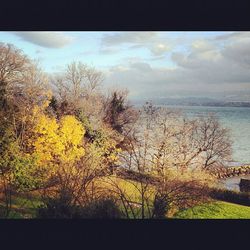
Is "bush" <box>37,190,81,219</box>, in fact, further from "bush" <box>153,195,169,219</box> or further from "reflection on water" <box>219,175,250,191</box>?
"reflection on water" <box>219,175,250,191</box>

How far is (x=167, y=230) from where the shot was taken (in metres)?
6.23

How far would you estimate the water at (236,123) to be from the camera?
21.5 feet

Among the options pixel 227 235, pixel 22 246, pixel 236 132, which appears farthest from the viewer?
pixel 236 132

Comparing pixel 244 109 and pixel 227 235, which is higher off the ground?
pixel 244 109

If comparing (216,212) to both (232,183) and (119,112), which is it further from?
(119,112)

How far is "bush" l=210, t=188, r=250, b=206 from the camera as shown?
6.63 metres

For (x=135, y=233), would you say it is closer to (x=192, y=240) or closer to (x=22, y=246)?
(x=192, y=240)

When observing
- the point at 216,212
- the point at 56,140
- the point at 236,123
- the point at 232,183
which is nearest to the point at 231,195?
the point at 232,183

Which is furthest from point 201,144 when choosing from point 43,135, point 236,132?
point 43,135

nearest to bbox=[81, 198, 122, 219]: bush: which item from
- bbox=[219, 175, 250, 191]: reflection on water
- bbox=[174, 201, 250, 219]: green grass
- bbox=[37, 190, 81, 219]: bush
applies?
bbox=[37, 190, 81, 219]: bush

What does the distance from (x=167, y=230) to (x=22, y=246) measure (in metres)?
2.21

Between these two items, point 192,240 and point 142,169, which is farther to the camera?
point 142,169

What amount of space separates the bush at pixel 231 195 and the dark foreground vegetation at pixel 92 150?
6cm

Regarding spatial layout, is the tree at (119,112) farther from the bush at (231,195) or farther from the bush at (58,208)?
the bush at (231,195)
